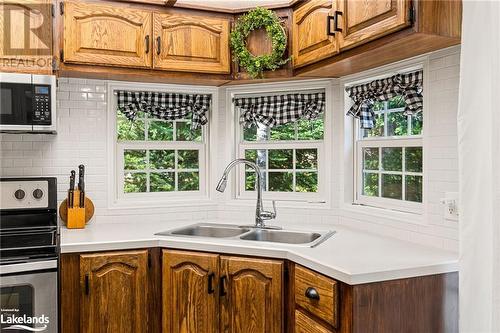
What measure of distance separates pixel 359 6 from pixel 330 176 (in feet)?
3.99

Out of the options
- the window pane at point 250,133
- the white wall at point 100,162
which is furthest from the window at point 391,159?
the window pane at point 250,133

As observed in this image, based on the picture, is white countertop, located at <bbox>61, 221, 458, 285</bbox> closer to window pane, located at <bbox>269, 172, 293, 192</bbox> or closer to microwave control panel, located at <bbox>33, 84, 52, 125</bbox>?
window pane, located at <bbox>269, 172, 293, 192</bbox>

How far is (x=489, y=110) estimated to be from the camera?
5.65ft

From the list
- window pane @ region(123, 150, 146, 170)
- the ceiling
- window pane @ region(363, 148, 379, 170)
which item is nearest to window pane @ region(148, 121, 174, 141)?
window pane @ region(123, 150, 146, 170)

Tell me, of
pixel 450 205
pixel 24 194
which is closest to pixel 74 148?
pixel 24 194

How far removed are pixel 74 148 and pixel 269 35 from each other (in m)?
1.46

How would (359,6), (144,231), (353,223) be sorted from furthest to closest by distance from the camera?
(353,223), (144,231), (359,6)

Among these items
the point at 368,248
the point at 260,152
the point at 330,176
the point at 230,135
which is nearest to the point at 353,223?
the point at 330,176

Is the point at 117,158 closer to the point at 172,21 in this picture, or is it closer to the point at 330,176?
the point at 172,21

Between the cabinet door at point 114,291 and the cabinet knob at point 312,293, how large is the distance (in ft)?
3.04

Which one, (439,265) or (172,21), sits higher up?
(172,21)

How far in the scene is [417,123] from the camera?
2479 millimetres

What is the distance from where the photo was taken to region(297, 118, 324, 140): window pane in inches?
122

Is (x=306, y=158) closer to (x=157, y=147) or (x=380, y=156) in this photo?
(x=380, y=156)
